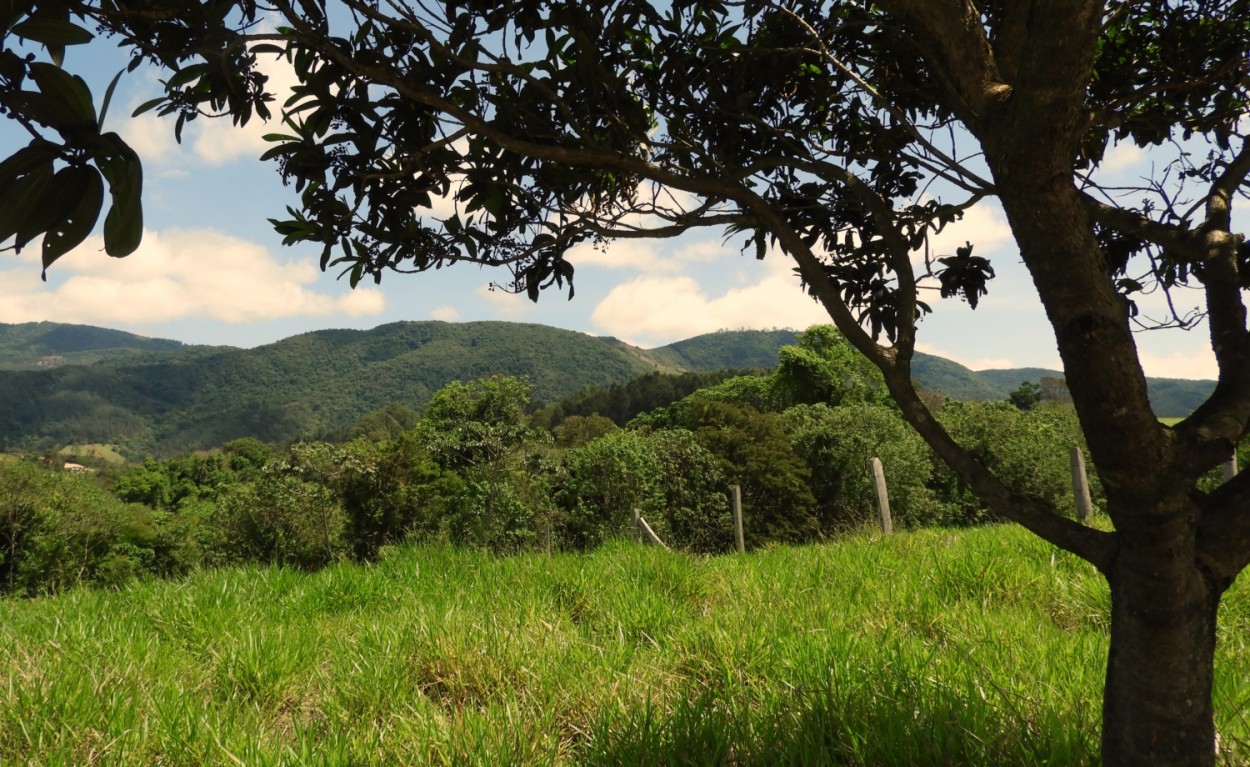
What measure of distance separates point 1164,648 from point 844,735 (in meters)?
1.02

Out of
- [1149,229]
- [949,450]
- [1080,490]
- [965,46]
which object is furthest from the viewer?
[1080,490]

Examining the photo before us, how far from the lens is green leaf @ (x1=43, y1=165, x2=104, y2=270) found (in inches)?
24.4

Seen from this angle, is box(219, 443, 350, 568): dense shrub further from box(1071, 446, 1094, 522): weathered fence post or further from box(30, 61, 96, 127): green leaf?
box(30, 61, 96, 127): green leaf

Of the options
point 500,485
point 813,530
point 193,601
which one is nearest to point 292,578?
point 193,601

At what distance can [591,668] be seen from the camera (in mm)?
2811

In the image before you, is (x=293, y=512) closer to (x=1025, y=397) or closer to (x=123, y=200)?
(x=123, y=200)

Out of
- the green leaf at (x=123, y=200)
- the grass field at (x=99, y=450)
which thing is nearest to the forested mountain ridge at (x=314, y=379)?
the grass field at (x=99, y=450)

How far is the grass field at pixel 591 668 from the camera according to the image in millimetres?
2141

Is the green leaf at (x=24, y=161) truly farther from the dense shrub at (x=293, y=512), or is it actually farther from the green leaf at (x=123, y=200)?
the dense shrub at (x=293, y=512)

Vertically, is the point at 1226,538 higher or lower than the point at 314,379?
lower

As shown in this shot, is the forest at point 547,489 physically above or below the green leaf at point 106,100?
below

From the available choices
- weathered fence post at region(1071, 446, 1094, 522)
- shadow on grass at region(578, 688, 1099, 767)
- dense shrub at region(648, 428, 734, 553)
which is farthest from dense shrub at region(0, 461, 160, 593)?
weathered fence post at region(1071, 446, 1094, 522)

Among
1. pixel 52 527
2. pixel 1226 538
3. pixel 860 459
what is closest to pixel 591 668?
pixel 1226 538

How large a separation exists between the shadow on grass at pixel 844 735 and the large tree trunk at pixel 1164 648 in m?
0.54
